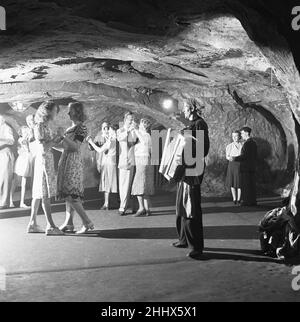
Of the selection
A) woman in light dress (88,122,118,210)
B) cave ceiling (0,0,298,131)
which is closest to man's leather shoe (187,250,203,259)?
cave ceiling (0,0,298,131)

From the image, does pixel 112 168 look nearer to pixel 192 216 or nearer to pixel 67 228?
pixel 67 228

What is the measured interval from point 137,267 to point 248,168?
539 cm

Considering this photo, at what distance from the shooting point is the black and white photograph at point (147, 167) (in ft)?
14.3

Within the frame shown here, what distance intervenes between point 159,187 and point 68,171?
8024mm

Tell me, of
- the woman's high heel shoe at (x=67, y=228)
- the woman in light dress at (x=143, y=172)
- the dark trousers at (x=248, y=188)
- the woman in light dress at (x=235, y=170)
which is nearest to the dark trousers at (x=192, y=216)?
the woman's high heel shoe at (x=67, y=228)

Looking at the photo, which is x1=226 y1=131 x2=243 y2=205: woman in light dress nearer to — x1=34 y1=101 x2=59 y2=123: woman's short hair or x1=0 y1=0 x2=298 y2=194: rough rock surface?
x1=0 y1=0 x2=298 y2=194: rough rock surface

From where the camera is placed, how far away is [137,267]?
16.4 feet

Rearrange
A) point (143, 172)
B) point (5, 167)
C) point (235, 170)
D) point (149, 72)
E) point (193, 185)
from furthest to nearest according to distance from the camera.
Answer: point (5, 167) < point (235, 170) < point (149, 72) < point (143, 172) < point (193, 185)

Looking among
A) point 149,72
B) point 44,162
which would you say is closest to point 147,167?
point 149,72

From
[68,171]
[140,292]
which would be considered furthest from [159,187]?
[140,292]

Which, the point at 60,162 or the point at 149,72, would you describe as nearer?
the point at 60,162

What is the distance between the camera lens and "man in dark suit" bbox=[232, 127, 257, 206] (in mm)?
9666

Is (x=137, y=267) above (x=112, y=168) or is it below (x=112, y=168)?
below

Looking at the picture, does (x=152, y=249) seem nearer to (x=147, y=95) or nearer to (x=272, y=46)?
(x=272, y=46)
